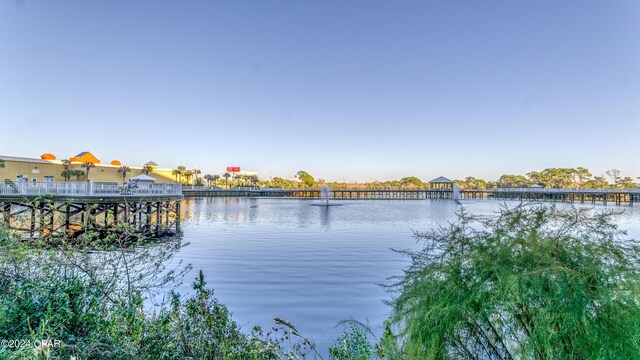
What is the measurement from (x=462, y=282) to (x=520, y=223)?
768 millimetres

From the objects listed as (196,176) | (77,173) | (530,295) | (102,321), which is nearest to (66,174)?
(77,173)

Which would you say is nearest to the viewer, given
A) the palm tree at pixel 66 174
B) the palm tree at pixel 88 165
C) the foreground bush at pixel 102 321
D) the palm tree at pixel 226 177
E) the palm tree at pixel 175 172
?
the foreground bush at pixel 102 321

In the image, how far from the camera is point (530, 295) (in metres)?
2.23

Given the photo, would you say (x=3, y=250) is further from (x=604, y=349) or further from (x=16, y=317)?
(x=604, y=349)

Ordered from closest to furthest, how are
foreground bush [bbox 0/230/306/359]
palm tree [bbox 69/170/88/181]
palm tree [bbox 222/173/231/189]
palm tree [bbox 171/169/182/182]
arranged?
foreground bush [bbox 0/230/306/359] < palm tree [bbox 69/170/88/181] < palm tree [bbox 171/169/182/182] < palm tree [bbox 222/173/231/189]

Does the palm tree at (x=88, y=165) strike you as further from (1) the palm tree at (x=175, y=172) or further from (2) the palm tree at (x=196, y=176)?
(2) the palm tree at (x=196, y=176)

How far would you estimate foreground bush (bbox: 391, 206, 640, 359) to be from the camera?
2078 millimetres

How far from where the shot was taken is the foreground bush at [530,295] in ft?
6.82

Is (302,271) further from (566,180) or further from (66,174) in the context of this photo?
(566,180)

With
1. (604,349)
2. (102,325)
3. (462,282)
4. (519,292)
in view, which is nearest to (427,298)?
(462,282)

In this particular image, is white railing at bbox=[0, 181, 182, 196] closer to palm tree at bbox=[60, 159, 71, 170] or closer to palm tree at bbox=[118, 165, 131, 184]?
palm tree at bbox=[60, 159, 71, 170]

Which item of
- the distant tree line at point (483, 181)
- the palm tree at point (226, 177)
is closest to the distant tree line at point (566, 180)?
the distant tree line at point (483, 181)

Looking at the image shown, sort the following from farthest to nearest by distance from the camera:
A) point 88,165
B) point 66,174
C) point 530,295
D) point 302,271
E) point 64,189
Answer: point 88,165 < point 66,174 < point 64,189 < point 302,271 < point 530,295

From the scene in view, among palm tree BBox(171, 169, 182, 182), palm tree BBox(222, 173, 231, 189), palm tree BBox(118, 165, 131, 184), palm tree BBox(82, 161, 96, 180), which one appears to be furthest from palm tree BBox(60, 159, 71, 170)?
palm tree BBox(222, 173, 231, 189)
